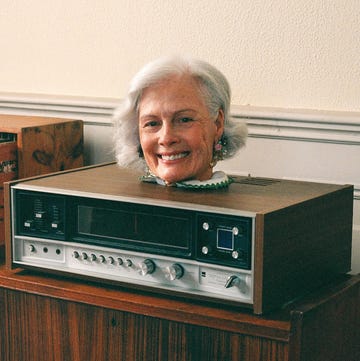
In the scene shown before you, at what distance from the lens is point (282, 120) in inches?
83.4

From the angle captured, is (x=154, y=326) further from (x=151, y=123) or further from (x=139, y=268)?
(x=151, y=123)

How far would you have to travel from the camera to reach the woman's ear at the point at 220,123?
1.84 metres

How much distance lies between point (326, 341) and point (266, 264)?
228 millimetres

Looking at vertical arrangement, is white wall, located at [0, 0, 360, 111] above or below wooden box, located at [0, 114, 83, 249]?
above

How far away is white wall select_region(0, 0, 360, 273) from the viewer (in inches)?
81.0

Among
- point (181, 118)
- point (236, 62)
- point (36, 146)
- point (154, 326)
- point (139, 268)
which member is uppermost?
point (236, 62)

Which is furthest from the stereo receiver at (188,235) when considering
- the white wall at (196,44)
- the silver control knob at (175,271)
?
the white wall at (196,44)

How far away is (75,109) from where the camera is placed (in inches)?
97.0

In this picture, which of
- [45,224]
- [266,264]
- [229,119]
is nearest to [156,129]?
[229,119]

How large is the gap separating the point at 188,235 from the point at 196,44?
780mm

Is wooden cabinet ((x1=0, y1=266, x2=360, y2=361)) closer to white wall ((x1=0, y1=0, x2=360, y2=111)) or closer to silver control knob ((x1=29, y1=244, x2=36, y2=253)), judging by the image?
silver control knob ((x1=29, y1=244, x2=36, y2=253))

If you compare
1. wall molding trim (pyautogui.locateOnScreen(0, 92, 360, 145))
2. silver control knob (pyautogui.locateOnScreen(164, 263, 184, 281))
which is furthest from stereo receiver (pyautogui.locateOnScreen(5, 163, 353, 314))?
wall molding trim (pyautogui.locateOnScreen(0, 92, 360, 145))

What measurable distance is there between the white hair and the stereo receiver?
0.25ft

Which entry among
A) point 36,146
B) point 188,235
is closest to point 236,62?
point 36,146
